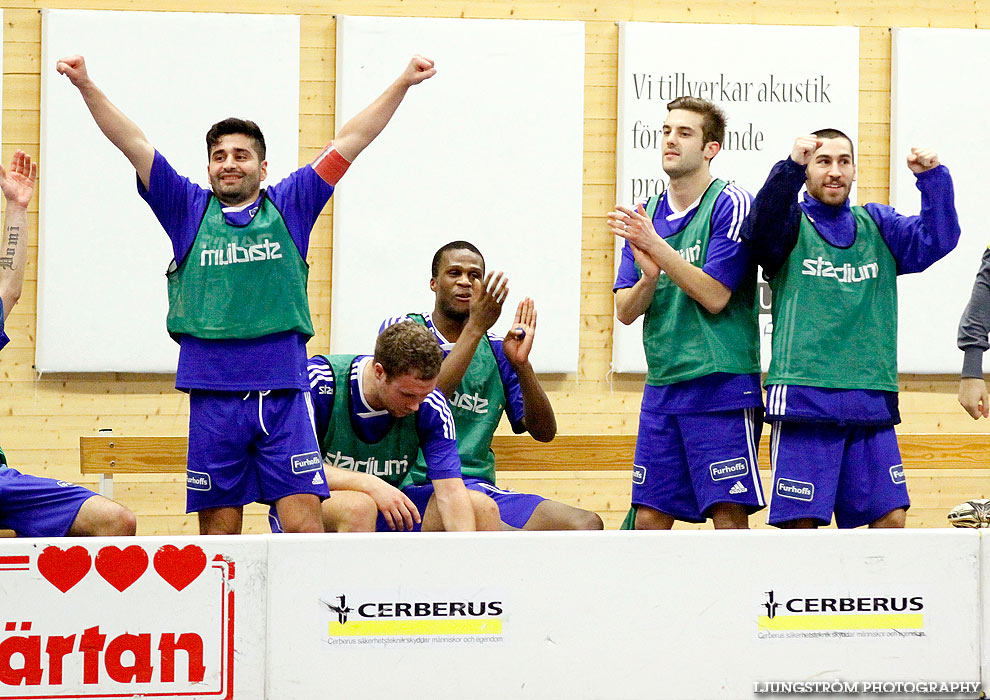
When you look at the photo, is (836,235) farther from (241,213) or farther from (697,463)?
(241,213)

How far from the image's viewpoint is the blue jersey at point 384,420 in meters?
3.18

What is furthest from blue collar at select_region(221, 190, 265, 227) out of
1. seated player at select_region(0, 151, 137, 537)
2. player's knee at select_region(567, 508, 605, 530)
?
player's knee at select_region(567, 508, 605, 530)

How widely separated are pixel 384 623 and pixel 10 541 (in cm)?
79

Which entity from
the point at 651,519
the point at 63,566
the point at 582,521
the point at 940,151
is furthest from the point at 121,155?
the point at 940,151

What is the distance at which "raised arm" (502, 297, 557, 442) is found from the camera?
3709 mm

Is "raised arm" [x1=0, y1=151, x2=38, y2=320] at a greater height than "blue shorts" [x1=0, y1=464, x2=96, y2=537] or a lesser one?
greater

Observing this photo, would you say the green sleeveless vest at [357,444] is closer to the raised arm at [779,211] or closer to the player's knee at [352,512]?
the player's knee at [352,512]

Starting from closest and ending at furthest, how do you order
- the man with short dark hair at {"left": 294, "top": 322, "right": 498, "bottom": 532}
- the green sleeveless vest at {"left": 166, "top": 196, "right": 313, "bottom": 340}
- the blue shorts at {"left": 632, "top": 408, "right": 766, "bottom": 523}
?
the man with short dark hair at {"left": 294, "top": 322, "right": 498, "bottom": 532} → the green sleeveless vest at {"left": 166, "top": 196, "right": 313, "bottom": 340} → the blue shorts at {"left": 632, "top": 408, "right": 766, "bottom": 523}

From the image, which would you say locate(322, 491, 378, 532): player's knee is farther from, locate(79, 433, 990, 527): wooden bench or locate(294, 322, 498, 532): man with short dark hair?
locate(79, 433, 990, 527): wooden bench

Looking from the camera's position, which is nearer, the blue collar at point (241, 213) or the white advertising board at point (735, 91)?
the blue collar at point (241, 213)

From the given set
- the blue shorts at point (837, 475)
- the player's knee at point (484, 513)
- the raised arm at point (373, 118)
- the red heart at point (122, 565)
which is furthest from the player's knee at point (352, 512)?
the blue shorts at point (837, 475)

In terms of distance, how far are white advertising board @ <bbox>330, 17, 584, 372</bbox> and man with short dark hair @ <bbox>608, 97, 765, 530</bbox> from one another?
6.23 feet

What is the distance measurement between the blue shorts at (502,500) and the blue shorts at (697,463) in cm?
36

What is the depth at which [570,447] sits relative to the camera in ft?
16.0
